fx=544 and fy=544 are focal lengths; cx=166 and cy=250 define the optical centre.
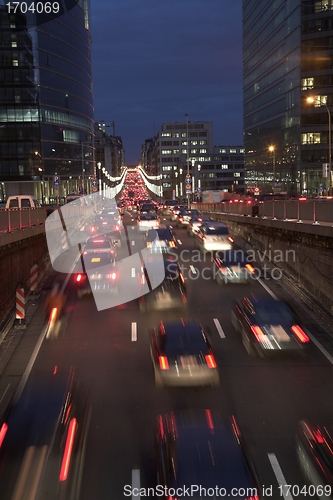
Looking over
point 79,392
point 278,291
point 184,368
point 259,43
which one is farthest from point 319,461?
point 259,43


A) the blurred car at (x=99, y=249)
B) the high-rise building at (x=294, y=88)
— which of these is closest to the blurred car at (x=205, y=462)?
the blurred car at (x=99, y=249)

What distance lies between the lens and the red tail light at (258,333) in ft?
53.8

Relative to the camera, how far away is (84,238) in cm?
4403

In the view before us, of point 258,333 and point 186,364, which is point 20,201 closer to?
point 258,333

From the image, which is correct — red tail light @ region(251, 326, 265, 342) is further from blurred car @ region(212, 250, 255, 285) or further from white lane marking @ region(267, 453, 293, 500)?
blurred car @ region(212, 250, 255, 285)

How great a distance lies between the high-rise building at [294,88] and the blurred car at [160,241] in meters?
39.7

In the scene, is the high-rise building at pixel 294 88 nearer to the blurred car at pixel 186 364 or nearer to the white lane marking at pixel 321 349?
the white lane marking at pixel 321 349

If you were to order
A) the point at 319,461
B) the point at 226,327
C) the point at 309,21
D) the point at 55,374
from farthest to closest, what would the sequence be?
the point at 309,21
the point at 226,327
the point at 55,374
the point at 319,461

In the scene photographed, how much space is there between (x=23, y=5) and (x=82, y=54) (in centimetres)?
2881

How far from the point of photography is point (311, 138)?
80.5 m

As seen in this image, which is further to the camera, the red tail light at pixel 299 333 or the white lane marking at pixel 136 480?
the red tail light at pixel 299 333

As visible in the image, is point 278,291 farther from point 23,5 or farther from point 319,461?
point 23,5

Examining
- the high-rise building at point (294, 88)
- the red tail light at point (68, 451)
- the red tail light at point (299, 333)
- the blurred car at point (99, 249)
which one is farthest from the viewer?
the high-rise building at point (294, 88)

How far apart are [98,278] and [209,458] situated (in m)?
18.9
